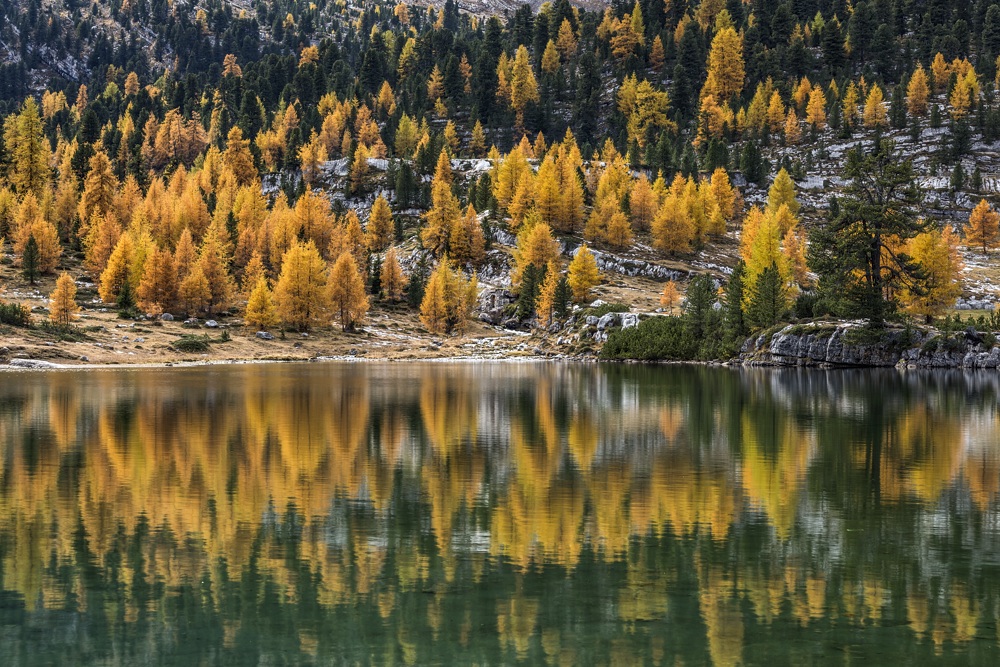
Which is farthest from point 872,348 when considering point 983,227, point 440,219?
point 983,227

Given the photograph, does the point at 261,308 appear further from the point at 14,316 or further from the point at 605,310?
the point at 605,310

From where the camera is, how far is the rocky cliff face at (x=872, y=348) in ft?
265

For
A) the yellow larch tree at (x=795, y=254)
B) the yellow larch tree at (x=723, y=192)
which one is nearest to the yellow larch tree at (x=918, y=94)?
the yellow larch tree at (x=723, y=192)

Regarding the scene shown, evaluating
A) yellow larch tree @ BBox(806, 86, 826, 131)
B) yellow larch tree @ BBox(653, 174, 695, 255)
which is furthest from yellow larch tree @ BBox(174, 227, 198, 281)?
yellow larch tree @ BBox(806, 86, 826, 131)

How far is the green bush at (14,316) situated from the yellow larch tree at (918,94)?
17082 centimetres

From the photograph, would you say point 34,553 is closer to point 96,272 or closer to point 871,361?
point 871,361

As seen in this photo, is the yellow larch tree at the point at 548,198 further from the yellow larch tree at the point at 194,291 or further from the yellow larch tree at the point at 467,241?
the yellow larch tree at the point at 194,291

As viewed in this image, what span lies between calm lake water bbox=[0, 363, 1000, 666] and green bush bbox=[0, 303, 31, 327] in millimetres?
61016

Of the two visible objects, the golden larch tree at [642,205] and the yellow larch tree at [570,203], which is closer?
the yellow larch tree at [570,203]

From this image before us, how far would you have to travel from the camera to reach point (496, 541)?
18.2 meters

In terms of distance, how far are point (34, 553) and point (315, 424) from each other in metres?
21.1

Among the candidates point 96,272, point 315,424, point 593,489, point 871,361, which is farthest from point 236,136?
point 593,489

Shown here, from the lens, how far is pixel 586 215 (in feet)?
506

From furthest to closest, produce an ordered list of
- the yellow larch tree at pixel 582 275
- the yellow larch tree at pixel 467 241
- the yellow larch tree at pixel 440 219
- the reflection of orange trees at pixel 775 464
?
the yellow larch tree at pixel 440 219, the yellow larch tree at pixel 467 241, the yellow larch tree at pixel 582 275, the reflection of orange trees at pixel 775 464
